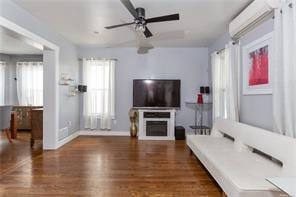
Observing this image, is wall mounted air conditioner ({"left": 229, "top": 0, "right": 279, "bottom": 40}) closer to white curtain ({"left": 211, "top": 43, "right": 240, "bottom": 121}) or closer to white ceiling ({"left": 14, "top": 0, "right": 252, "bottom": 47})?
white ceiling ({"left": 14, "top": 0, "right": 252, "bottom": 47})

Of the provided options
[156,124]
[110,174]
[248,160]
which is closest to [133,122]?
[156,124]

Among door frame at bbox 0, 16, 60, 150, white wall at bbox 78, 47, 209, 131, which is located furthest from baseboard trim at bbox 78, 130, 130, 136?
door frame at bbox 0, 16, 60, 150

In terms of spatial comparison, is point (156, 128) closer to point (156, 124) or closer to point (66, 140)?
point (156, 124)

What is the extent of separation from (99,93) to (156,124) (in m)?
1.94

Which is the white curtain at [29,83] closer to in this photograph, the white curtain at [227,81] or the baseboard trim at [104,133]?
the baseboard trim at [104,133]

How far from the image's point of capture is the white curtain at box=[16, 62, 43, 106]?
27.3 ft

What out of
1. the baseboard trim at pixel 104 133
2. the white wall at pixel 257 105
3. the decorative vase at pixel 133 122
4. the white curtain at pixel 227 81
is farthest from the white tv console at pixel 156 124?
the white wall at pixel 257 105

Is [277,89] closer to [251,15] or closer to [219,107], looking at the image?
[251,15]

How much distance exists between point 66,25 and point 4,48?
364 centimetres

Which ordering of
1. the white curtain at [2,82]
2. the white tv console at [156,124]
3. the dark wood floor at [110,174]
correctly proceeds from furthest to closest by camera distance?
the white curtain at [2,82]
the white tv console at [156,124]
the dark wood floor at [110,174]

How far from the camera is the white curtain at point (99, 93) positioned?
7.21m

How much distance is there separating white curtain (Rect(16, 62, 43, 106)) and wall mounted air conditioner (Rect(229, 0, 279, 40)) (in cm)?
660

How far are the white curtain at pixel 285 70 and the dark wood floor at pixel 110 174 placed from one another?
1185mm

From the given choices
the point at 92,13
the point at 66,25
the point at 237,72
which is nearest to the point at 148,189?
the point at 237,72
